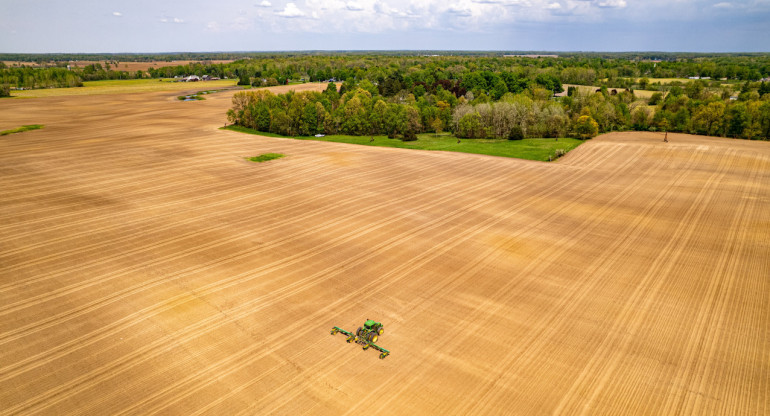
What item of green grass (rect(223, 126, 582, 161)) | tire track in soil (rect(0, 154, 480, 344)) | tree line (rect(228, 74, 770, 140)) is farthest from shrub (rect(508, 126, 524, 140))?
tire track in soil (rect(0, 154, 480, 344))

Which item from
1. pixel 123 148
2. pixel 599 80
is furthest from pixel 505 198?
pixel 599 80

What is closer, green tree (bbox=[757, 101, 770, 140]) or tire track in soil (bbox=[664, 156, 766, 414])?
tire track in soil (bbox=[664, 156, 766, 414])

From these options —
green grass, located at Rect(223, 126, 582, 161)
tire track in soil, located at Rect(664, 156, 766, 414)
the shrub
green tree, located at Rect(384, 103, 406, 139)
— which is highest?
green tree, located at Rect(384, 103, 406, 139)

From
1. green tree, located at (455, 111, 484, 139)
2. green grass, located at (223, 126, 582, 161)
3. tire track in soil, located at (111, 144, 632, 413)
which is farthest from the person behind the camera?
green tree, located at (455, 111, 484, 139)

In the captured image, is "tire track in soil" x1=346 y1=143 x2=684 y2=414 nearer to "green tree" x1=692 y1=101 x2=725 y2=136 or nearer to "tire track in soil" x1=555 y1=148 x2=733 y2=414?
"tire track in soil" x1=555 y1=148 x2=733 y2=414

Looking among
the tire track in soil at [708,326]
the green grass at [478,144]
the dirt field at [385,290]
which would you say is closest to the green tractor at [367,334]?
the dirt field at [385,290]

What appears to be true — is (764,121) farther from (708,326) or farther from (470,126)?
(708,326)

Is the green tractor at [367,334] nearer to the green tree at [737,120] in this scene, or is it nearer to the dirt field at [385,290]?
the dirt field at [385,290]

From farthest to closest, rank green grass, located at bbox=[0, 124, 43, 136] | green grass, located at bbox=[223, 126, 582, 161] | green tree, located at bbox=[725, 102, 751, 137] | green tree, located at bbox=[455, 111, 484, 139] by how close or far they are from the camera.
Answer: green tree, located at bbox=[455, 111, 484, 139], green grass, located at bbox=[0, 124, 43, 136], green tree, located at bbox=[725, 102, 751, 137], green grass, located at bbox=[223, 126, 582, 161]
